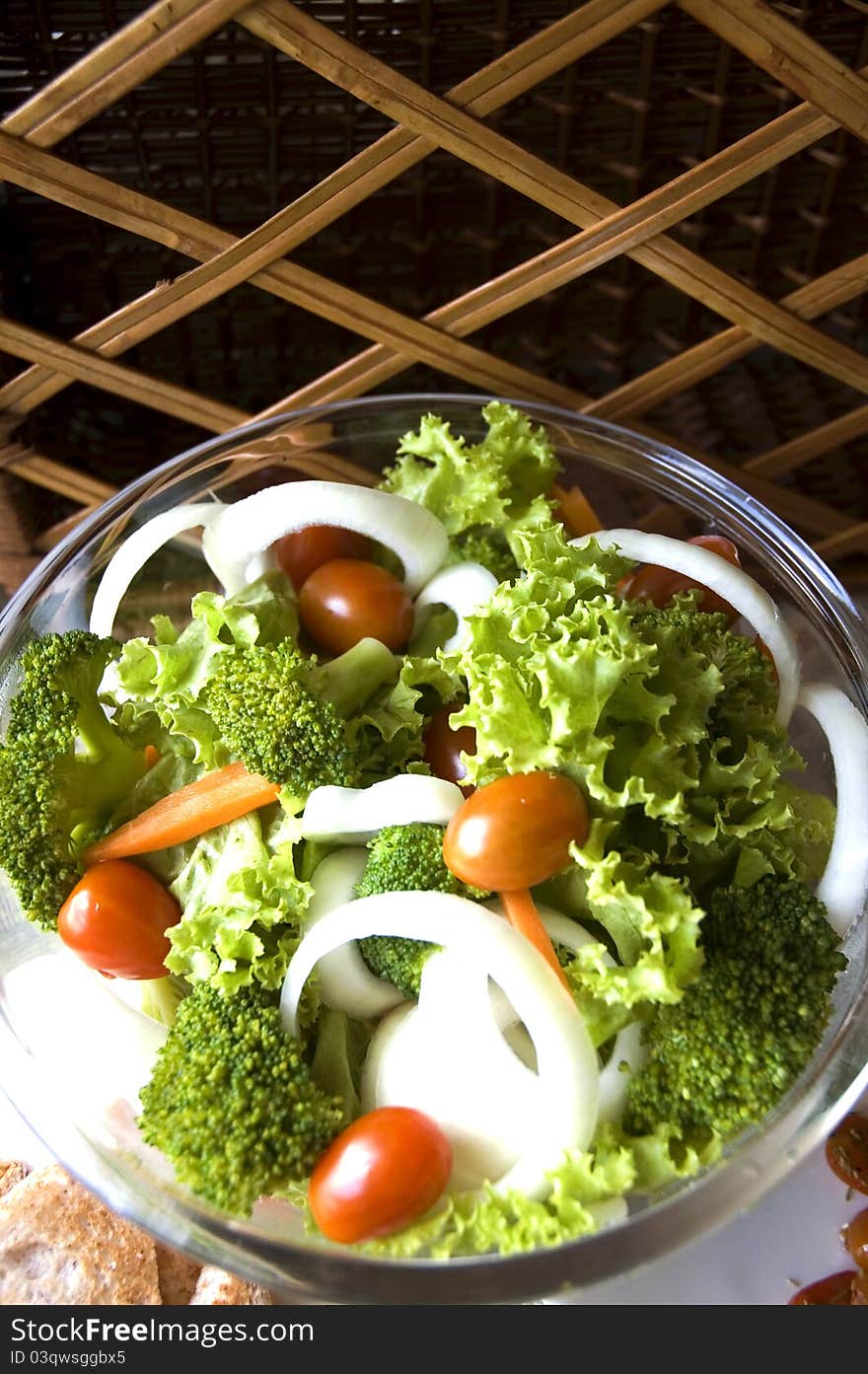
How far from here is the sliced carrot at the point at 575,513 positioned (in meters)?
1.94

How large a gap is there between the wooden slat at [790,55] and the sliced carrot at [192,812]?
104 centimetres

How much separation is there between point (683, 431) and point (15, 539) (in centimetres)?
116

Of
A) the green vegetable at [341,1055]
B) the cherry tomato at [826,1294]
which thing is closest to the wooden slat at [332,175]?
the green vegetable at [341,1055]

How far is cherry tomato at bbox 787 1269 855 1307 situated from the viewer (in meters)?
1.58

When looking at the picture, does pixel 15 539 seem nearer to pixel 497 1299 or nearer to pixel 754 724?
pixel 754 724

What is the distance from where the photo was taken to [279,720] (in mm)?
1543

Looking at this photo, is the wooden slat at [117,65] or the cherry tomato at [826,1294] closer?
the wooden slat at [117,65]

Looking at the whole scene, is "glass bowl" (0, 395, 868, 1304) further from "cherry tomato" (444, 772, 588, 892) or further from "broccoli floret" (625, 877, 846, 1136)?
"cherry tomato" (444, 772, 588, 892)

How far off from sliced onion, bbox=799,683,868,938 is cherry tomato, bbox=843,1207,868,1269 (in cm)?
39

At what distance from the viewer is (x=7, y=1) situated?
5.17 ft

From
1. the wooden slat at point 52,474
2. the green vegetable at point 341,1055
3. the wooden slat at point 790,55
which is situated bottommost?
the green vegetable at point 341,1055

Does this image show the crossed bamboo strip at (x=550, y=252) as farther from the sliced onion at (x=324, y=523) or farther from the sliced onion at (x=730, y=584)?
the sliced onion at (x=730, y=584)

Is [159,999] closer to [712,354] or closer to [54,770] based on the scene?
[54,770]
